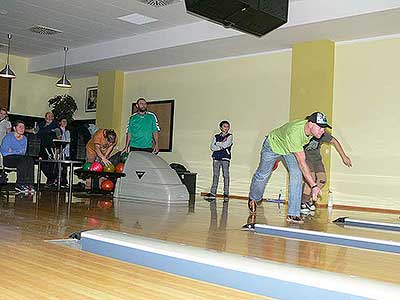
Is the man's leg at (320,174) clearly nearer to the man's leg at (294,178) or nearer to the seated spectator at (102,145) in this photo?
the man's leg at (294,178)

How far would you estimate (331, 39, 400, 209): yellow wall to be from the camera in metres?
7.69

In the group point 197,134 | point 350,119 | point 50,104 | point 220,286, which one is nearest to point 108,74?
point 50,104

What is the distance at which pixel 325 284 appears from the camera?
6.82ft

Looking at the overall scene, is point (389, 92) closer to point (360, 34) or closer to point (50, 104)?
point (360, 34)

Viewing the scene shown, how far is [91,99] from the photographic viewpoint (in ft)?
40.5

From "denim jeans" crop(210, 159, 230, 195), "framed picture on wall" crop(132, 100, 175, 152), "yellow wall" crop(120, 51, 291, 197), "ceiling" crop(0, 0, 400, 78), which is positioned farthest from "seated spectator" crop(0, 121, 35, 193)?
"framed picture on wall" crop(132, 100, 175, 152)

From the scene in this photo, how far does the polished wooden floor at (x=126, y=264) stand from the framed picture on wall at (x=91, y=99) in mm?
6635

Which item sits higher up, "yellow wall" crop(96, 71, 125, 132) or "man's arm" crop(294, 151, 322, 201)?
"yellow wall" crop(96, 71, 125, 132)

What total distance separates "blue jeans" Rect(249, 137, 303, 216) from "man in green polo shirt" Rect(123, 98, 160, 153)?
97.9 inches

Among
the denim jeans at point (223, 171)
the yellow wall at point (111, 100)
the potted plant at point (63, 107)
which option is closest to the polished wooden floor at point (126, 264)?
the denim jeans at point (223, 171)

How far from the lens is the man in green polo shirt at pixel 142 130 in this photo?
7363mm

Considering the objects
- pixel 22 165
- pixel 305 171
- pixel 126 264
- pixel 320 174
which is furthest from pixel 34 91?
pixel 126 264

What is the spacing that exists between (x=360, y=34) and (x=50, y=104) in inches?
280

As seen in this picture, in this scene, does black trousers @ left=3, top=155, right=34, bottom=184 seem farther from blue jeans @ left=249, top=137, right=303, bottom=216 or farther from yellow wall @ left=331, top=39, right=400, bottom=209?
yellow wall @ left=331, top=39, right=400, bottom=209
